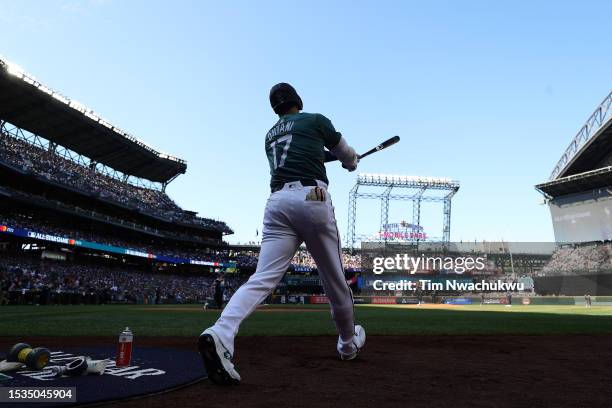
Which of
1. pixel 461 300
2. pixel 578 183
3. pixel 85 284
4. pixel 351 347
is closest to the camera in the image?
pixel 351 347

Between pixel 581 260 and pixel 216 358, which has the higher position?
pixel 581 260

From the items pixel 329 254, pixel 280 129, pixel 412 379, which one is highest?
pixel 280 129

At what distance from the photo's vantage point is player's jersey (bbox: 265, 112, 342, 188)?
354cm

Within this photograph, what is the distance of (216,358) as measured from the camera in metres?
2.92

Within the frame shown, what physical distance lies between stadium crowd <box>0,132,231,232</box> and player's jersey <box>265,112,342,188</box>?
34951mm

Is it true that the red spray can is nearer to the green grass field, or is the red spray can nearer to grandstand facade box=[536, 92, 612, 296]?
the green grass field

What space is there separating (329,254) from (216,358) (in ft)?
3.99

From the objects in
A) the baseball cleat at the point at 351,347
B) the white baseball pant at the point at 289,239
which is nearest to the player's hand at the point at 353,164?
the white baseball pant at the point at 289,239

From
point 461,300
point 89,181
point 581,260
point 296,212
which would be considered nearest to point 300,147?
point 296,212

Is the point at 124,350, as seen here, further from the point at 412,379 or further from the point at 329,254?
the point at 412,379

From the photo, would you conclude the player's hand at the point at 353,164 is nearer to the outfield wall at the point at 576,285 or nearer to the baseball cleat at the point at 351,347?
the baseball cleat at the point at 351,347

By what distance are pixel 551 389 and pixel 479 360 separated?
1430 millimetres

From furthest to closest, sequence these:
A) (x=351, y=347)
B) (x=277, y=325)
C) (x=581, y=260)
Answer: (x=581, y=260) < (x=277, y=325) < (x=351, y=347)

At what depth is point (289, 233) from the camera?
3.49 meters
